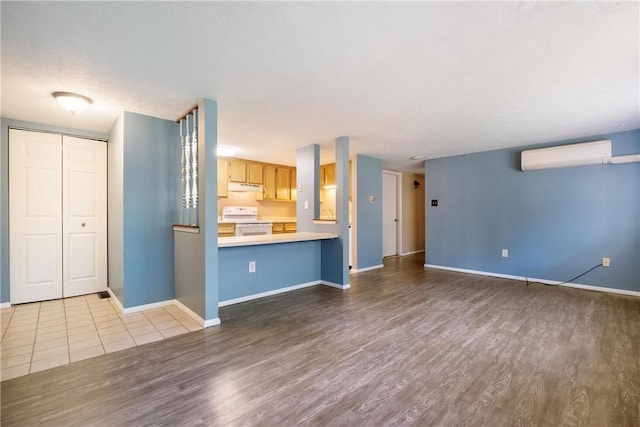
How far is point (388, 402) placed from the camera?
1674 mm

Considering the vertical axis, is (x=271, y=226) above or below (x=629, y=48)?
below

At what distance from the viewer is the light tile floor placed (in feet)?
7.13

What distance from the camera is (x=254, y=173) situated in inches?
238

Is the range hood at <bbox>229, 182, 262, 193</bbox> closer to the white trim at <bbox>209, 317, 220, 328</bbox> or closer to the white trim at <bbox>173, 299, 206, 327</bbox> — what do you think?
the white trim at <bbox>173, 299, 206, 327</bbox>

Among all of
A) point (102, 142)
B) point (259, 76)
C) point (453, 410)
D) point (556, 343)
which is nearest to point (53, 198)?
point (102, 142)

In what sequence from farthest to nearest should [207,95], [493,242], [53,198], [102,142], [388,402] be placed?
[493,242], [102,142], [53,198], [207,95], [388,402]

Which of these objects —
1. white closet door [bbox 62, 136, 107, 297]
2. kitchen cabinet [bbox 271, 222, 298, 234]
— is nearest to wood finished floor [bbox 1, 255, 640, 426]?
white closet door [bbox 62, 136, 107, 297]

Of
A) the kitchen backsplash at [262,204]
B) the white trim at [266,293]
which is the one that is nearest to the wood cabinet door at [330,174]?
the kitchen backsplash at [262,204]

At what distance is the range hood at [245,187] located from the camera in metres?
5.76

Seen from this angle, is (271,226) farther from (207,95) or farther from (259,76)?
(259,76)

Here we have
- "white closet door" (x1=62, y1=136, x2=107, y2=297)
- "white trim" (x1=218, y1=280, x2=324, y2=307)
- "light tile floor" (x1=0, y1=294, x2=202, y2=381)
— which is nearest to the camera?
"light tile floor" (x1=0, y1=294, x2=202, y2=381)

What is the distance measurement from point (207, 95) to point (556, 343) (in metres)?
3.82

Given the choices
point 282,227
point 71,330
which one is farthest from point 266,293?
point 282,227

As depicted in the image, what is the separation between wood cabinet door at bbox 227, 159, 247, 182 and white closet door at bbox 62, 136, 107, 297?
212 cm
